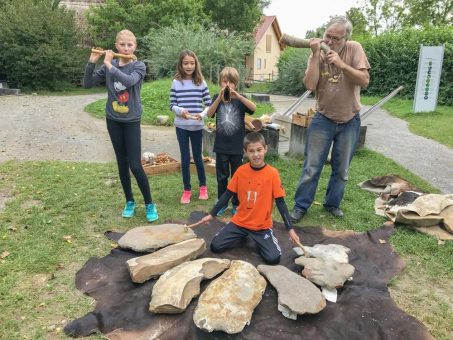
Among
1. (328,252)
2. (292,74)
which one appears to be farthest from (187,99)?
(292,74)

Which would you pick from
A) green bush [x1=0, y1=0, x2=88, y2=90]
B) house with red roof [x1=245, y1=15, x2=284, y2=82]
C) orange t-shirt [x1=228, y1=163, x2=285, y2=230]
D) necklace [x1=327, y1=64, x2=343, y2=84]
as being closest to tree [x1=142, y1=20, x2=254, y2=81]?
green bush [x1=0, y1=0, x2=88, y2=90]

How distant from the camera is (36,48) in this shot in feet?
64.4

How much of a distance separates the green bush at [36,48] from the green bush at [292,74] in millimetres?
11207

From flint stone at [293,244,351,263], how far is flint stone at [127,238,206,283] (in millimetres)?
880

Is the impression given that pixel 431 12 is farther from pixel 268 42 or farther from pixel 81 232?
pixel 81 232

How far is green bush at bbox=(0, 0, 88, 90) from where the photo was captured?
19.4 m

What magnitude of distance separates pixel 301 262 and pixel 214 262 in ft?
2.33

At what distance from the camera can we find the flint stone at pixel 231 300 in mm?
2430

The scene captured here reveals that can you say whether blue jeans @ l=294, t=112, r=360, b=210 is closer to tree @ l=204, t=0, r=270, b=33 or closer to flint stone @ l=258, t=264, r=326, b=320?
flint stone @ l=258, t=264, r=326, b=320

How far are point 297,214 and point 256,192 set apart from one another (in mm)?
1037

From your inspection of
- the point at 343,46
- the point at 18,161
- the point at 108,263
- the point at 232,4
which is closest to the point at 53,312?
the point at 108,263

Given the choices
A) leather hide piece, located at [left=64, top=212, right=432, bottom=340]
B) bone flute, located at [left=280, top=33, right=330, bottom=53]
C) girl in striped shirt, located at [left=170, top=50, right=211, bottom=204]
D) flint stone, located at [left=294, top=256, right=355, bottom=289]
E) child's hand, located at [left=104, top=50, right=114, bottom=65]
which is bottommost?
leather hide piece, located at [left=64, top=212, right=432, bottom=340]

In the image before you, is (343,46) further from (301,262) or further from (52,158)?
(52,158)

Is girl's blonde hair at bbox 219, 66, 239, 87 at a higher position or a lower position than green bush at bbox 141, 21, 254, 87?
lower
